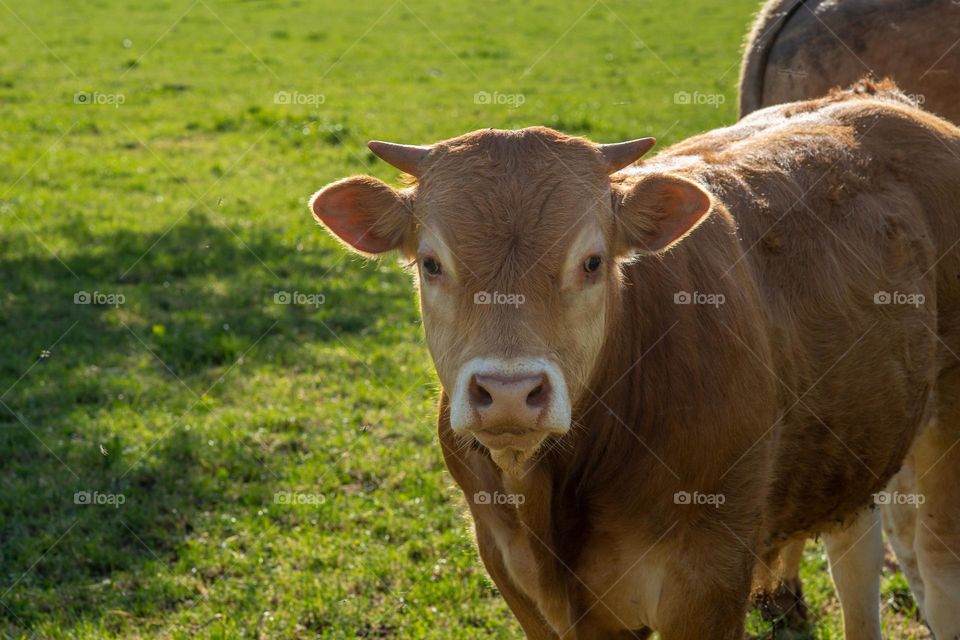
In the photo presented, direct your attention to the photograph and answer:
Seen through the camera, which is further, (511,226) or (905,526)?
(905,526)

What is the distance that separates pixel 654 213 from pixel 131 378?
4644 mm

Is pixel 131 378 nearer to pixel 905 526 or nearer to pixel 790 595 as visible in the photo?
pixel 790 595

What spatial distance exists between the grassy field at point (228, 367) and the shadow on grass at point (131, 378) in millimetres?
17

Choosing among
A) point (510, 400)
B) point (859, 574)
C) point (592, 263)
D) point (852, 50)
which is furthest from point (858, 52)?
point (510, 400)

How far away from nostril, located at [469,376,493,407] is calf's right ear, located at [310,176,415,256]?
855 millimetres

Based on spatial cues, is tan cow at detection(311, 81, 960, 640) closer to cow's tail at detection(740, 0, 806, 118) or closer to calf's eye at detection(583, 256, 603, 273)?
calf's eye at detection(583, 256, 603, 273)

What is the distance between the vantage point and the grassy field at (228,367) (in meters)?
5.20

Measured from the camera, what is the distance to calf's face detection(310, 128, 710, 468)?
310 centimetres

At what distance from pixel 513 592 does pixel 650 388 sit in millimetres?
919

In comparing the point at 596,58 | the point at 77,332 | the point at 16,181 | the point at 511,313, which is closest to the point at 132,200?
the point at 16,181

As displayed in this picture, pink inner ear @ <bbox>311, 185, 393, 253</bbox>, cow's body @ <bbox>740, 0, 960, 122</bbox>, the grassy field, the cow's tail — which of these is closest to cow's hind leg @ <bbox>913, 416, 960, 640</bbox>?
the grassy field

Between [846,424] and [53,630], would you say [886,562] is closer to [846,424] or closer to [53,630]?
[846,424]

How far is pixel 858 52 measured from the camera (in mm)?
6562

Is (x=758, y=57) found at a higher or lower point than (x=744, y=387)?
higher
